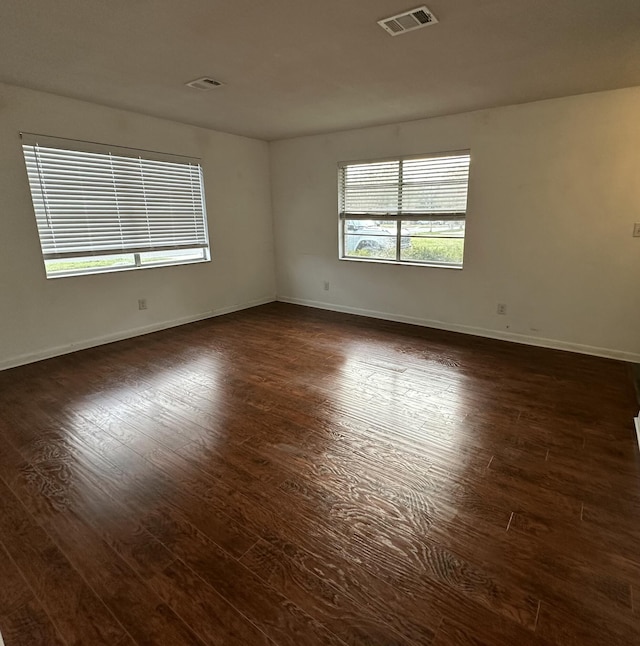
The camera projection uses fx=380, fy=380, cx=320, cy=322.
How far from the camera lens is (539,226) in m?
3.88

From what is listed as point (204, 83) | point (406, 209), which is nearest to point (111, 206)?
point (204, 83)

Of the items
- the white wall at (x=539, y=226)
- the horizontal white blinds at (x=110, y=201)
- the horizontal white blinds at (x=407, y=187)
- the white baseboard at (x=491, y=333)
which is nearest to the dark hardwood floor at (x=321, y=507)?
the white baseboard at (x=491, y=333)

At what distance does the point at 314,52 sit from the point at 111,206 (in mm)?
2787

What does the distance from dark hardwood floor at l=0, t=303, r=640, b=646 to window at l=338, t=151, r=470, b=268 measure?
73.1 inches

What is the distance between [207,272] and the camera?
5230mm

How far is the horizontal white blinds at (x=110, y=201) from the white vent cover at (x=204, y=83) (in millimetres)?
1448

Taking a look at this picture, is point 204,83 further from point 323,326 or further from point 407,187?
Answer: point 323,326

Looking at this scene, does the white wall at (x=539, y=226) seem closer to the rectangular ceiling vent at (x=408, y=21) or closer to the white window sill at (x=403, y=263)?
the white window sill at (x=403, y=263)

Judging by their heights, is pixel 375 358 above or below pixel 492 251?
below

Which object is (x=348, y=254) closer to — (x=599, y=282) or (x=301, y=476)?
(x=599, y=282)

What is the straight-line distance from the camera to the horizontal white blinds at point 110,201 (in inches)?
144

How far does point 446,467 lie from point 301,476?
2.68ft

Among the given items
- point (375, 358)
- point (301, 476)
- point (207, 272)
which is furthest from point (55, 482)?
point (207, 272)

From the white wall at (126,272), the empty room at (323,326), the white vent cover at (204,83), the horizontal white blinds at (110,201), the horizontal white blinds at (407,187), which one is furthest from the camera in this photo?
the horizontal white blinds at (407,187)
